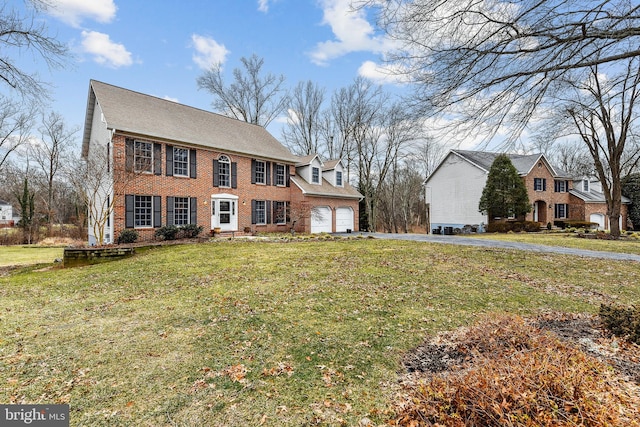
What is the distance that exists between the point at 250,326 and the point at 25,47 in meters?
9.50

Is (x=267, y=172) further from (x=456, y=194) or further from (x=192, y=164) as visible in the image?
(x=456, y=194)

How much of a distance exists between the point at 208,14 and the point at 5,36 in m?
6.24

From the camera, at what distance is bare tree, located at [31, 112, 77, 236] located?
82.8ft

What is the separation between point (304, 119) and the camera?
31.1 metres

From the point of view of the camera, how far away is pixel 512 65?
4309mm

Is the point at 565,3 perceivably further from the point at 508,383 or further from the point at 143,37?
the point at 143,37

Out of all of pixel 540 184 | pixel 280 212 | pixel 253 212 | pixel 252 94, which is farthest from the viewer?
pixel 252 94

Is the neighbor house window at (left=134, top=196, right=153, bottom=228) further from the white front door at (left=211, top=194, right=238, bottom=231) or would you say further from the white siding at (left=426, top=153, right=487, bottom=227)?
the white siding at (left=426, top=153, right=487, bottom=227)

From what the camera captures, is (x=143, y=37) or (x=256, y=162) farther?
(x=256, y=162)

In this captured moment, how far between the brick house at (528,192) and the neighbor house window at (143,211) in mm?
20735

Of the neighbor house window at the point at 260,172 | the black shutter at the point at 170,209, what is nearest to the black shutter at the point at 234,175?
the neighbor house window at the point at 260,172

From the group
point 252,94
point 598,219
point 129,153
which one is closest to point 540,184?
point 598,219

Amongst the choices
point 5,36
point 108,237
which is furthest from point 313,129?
point 5,36

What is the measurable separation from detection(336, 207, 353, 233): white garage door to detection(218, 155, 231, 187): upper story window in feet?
27.9
